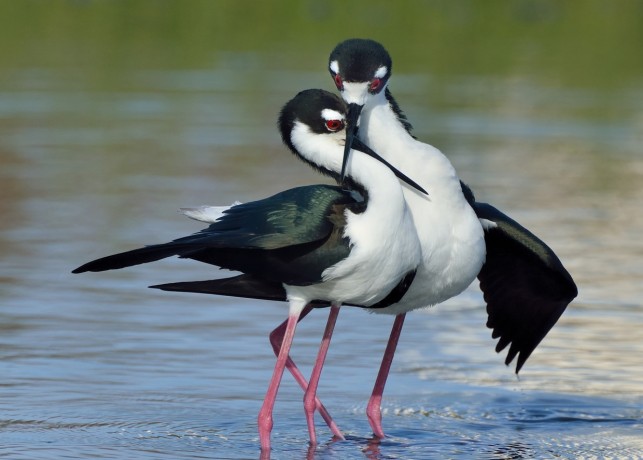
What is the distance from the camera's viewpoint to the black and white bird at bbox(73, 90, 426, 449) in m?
6.94

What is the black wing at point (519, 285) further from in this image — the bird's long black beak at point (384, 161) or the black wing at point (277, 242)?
the black wing at point (277, 242)

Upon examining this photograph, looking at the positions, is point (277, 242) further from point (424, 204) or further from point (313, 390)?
point (313, 390)

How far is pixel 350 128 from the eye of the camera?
717 centimetres

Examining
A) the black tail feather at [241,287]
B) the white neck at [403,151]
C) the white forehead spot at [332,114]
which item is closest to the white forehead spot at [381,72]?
the white neck at [403,151]

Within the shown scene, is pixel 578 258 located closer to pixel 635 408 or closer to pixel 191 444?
pixel 635 408

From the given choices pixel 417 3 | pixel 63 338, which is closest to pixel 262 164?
pixel 63 338

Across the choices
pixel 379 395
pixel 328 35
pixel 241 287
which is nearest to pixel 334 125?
pixel 241 287

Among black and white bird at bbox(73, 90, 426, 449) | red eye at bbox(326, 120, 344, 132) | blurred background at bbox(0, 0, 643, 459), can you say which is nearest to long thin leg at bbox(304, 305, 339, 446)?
black and white bird at bbox(73, 90, 426, 449)

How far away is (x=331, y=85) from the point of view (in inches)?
789

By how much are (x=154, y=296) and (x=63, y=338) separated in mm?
1265

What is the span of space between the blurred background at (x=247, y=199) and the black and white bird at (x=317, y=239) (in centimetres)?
70

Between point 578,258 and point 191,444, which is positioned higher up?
point 578,258

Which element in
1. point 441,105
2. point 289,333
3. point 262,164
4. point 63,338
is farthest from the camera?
point 441,105

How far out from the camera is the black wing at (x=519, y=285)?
7.81 metres
